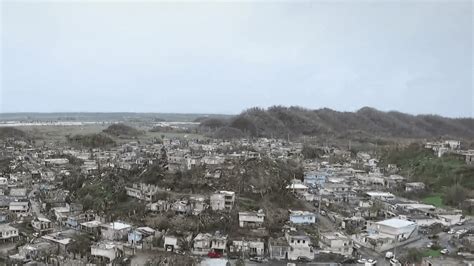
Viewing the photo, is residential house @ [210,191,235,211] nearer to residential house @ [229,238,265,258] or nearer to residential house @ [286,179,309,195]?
residential house @ [229,238,265,258]

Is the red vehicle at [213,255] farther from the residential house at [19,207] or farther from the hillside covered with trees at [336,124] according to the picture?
the hillside covered with trees at [336,124]

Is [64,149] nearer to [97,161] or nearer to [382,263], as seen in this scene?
[97,161]

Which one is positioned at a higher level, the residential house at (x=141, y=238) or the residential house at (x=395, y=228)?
the residential house at (x=395, y=228)

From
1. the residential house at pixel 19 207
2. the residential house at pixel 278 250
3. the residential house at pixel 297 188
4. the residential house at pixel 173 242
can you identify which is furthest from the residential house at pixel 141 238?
the residential house at pixel 297 188

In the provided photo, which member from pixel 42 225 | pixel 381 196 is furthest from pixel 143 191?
pixel 381 196

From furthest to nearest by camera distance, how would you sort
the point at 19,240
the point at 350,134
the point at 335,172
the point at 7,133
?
1. the point at 350,134
2. the point at 7,133
3. the point at 335,172
4. the point at 19,240

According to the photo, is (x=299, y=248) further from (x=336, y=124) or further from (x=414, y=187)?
(x=336, y=124)

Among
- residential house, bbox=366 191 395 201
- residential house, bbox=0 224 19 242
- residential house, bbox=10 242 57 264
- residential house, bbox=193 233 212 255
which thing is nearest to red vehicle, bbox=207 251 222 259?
residential house, bbox=193 233 212 255

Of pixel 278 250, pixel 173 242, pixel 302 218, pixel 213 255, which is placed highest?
pixel 302 218

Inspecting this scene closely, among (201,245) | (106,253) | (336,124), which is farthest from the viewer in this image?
(336,124)

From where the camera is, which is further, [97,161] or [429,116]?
[429,116]

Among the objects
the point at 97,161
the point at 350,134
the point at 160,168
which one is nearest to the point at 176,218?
the point at 160,168
